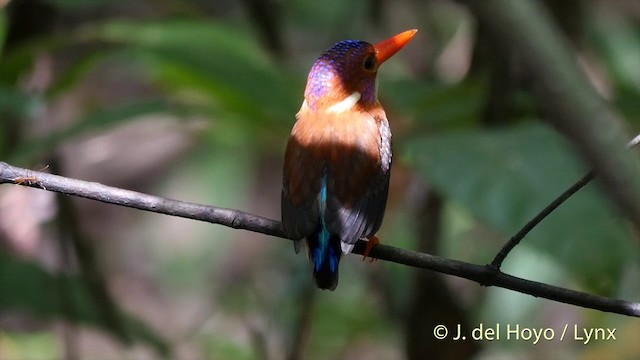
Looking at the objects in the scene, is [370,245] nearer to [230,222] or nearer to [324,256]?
[324,256]

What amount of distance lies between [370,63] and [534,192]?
0.50 meters

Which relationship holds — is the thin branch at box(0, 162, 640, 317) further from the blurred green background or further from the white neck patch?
the white neck patch

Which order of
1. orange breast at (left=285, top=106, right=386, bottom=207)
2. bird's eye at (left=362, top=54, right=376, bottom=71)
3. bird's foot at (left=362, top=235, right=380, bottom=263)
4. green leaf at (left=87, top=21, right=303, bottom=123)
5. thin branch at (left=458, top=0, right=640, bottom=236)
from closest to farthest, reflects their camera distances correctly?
thin branch at (left=458, top=0, right=640, bottom=236) → bird's foot at (left=362, top=235, right=380, bottom=263) → orange breast at (left=285, top=106, right=386, bottom=207) → bird's eye at (left=362, top=54, right=376, bottom=71) → green leaf at (left=87, top=21, right=303, bottom=123)

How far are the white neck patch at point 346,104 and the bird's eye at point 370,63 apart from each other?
8 centimetres

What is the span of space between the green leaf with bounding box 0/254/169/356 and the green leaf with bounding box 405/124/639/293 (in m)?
1.04

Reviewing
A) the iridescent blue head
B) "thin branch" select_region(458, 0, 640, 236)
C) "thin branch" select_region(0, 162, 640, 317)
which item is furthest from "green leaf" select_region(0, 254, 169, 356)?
"thin branch" select_region(458, 0, 640, 236)

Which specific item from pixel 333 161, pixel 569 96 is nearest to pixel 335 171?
pixel 333 161

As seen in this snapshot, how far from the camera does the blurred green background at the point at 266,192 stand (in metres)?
Result: 2.18

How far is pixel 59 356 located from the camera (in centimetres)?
396

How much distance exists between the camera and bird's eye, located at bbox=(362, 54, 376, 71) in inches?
88.0

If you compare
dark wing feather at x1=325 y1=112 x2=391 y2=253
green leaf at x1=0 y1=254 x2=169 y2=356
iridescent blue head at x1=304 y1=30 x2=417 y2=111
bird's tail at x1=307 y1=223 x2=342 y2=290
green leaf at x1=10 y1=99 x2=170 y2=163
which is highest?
iridescent blue head at x1=304 y1=30 x2=417 y2=111

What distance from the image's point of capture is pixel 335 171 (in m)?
1.87

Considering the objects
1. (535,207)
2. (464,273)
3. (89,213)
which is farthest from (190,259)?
(464,273)

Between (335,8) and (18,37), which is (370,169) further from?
(335,8)
